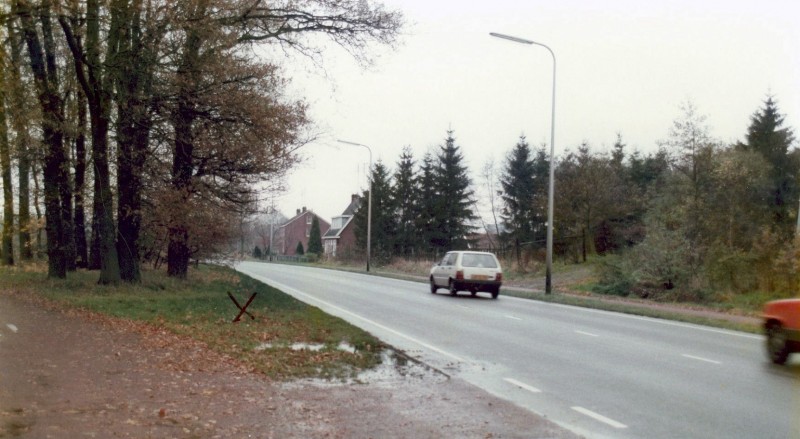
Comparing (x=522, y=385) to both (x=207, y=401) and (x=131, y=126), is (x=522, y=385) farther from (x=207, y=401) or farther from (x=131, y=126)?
(x=131, y=126)

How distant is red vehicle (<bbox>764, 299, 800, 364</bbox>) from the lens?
1129cm

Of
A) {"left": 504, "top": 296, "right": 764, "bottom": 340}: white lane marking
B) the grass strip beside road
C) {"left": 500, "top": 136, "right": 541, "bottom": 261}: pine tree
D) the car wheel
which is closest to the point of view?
the grass strip beside road

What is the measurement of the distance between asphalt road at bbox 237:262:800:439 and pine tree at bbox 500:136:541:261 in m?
42.8

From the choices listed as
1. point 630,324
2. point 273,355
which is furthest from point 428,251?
point 273,355

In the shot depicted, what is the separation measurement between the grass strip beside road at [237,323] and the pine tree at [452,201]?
41.8 metres

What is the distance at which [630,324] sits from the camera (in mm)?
18656

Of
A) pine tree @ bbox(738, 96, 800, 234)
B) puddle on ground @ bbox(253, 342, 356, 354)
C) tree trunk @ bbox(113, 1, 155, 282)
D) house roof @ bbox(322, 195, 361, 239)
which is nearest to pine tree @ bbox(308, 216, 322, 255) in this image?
house roof @ bbox(322, 195, 361, 239)

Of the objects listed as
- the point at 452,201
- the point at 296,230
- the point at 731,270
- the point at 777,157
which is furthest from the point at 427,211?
the point at 296,230

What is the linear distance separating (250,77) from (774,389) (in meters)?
15.3

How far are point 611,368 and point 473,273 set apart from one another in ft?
52.3

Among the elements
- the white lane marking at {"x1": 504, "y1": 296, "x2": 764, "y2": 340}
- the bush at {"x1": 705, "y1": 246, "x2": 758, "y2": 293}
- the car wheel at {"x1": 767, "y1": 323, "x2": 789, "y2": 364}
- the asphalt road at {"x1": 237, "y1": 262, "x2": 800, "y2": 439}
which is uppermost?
the bush at {"x1": 705, "y1": 246, "x2": 758, "y2": 293}

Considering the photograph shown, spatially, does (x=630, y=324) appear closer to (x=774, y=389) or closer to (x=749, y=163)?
(x=774, y=389)

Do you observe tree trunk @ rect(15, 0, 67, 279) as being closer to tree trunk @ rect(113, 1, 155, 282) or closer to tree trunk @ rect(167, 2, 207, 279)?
tree trunk @ rect(113, 1, 155, 282)

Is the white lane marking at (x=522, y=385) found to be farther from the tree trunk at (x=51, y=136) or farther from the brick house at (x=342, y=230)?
the brick house at (x=342, y=230)
